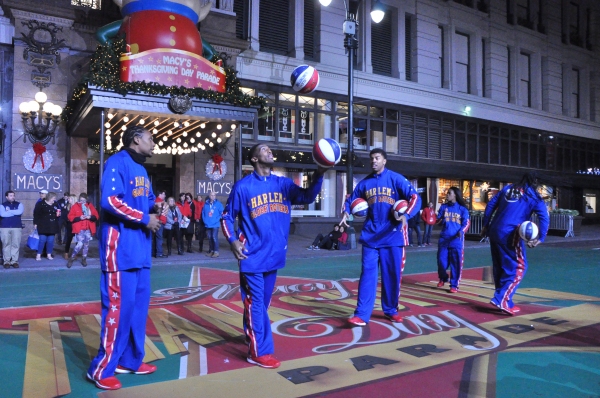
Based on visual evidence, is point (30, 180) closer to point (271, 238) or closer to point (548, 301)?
point (271, 238)

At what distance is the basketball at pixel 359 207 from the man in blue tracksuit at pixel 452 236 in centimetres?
354

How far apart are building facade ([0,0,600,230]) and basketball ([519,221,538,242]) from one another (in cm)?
996

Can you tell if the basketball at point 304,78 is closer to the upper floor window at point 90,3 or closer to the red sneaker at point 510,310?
the red sneaker at point 510,310

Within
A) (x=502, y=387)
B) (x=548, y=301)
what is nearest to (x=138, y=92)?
(x=548, y=301)

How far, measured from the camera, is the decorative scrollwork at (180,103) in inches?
520

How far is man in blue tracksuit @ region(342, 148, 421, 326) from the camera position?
6301 millimetres

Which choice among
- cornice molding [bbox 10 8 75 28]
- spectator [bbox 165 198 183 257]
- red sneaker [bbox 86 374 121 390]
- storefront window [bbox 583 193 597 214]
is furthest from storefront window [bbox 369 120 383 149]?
red sneaker [bbox 86 374 121 390]

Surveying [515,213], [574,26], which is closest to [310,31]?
[515,213]

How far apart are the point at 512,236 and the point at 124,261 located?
211 inches

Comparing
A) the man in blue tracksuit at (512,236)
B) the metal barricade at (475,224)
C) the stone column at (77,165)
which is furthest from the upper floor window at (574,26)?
the man in blue tracksuit at (512,236)

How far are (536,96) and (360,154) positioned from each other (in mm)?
14865

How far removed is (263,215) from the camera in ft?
15.9

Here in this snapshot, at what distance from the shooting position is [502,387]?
13.8ft

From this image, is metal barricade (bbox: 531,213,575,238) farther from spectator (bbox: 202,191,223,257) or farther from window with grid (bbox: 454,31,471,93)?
spectator (bbox: 202,191,223,257)
